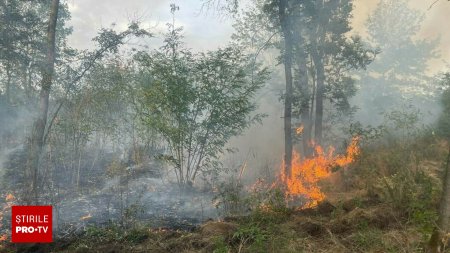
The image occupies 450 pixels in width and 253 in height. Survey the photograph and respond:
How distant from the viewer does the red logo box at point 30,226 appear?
7812mm

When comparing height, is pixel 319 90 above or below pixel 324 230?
above

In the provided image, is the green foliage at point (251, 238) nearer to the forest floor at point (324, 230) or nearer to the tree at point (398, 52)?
the forest floor at point (324, 230)

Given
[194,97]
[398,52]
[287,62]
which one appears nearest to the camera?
[194,97]

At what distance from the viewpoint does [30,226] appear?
8.07 metres

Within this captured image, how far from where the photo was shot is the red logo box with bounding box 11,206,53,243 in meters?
7.81

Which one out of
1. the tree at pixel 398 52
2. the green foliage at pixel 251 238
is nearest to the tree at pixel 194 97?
the green foliage at pixel 251 238

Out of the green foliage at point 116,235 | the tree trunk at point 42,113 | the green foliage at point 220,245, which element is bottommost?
the green foliage at point 116,235

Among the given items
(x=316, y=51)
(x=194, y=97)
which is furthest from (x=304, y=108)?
(x=194, y=97)

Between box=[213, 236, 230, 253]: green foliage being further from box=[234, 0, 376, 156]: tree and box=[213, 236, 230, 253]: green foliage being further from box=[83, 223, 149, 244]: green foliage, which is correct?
box=[234, 0, 376, 156]: tree

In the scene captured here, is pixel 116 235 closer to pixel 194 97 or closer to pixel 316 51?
pixel 194 97

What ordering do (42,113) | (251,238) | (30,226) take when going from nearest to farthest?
(251,238)
(30,226)
(42,113)

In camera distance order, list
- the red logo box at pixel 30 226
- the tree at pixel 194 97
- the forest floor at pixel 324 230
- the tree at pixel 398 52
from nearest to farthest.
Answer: the forest floor at pixel 324 230 < the red logo box at pixel 30 226 < the tree at pixel 194 97 < the tree at pixel 398 52

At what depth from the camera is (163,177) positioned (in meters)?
16.4

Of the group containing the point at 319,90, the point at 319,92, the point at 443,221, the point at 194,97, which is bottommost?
the point at 443,221
